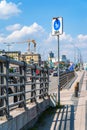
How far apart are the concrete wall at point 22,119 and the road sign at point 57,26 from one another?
4.79 meters

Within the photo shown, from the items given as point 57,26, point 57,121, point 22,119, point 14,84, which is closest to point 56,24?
point 57,26

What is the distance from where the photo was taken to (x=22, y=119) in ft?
28.6

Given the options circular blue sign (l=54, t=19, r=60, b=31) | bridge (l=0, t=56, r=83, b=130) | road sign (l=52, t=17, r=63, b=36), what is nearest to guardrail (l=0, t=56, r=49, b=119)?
bridge (l=0, t=56, r=83, b=130)

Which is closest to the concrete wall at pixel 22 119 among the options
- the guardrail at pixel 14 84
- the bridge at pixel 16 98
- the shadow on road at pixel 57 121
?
the bridge at pixel 16 98

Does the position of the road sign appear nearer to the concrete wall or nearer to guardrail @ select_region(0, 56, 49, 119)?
guardrail @ select_region(0, 56, 49, 119)

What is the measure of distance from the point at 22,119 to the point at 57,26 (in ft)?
25.8

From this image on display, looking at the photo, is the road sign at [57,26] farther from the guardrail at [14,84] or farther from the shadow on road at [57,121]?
the shadow on road at [57,121]

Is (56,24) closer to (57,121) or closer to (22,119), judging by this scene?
(57,121)

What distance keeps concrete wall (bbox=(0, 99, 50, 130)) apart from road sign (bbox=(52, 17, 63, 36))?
4790 mm

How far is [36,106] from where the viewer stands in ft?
36.4

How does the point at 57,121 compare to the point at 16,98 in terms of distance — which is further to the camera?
the point at 57,121

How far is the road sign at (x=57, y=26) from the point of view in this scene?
15.8 metres

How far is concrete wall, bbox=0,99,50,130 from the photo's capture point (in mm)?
7407

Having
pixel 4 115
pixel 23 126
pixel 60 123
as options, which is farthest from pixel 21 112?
pixel 60 123
